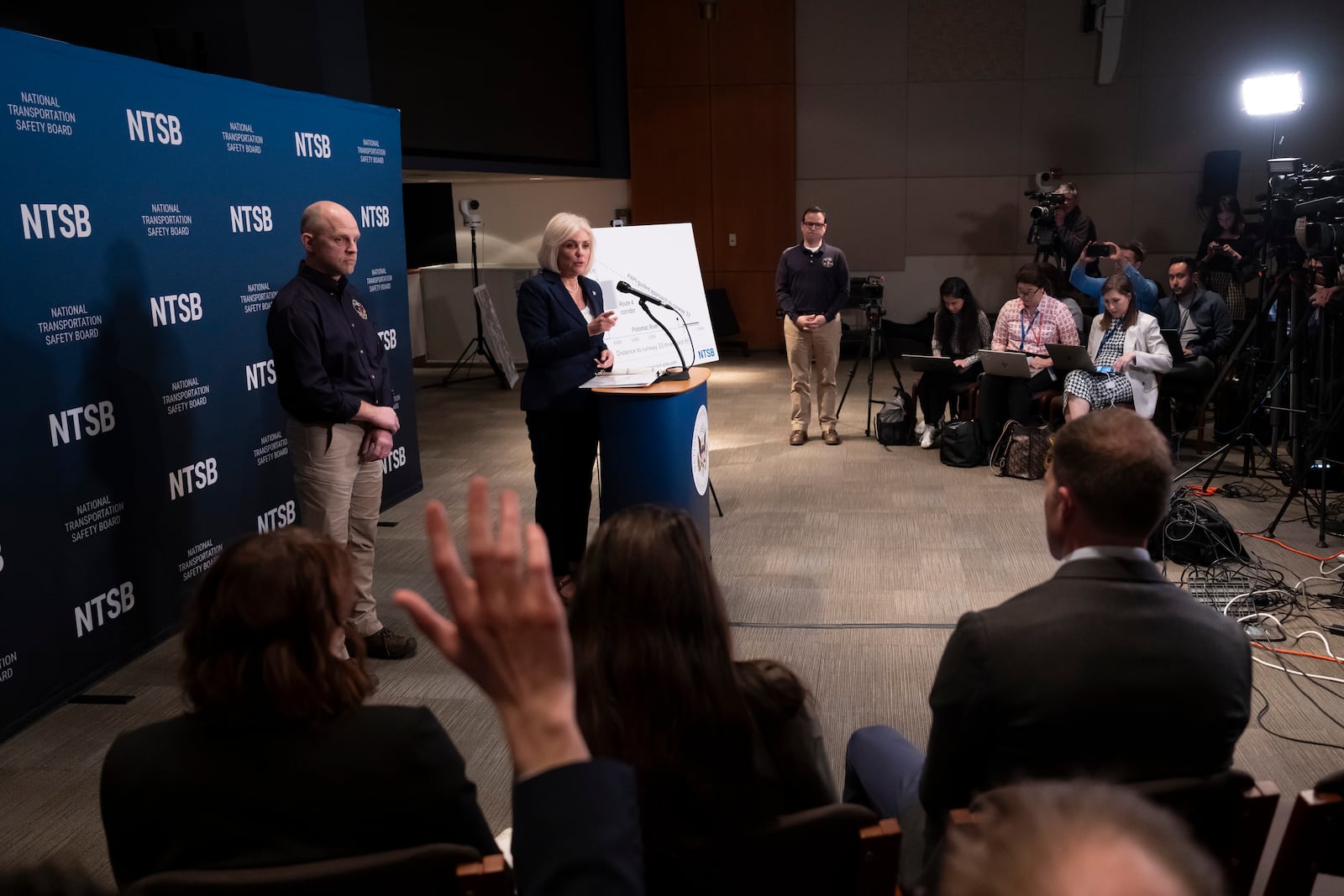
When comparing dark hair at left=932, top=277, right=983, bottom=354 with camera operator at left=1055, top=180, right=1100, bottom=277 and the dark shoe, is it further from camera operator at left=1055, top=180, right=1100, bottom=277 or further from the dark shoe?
the dark shoe

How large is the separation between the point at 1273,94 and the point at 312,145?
655 cm

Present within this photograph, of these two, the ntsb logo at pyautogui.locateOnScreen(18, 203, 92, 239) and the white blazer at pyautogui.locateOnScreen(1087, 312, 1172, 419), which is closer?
the ntsb logo at pyautogui.locateOnScreen(18, 203, 92, 239)

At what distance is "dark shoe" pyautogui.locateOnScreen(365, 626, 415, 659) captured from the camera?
381 centimetres

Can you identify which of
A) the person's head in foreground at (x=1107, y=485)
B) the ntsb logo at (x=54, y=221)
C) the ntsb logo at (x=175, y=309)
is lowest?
the person's head in foreground at (x=1107, y=485)

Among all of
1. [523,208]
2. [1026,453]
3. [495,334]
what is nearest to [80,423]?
[1026,453]

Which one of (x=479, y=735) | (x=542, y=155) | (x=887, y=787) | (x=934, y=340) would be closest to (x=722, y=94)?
(x=542, y=155)

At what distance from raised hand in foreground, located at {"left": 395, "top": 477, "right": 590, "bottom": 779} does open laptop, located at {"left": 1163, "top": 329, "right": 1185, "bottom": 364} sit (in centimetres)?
652

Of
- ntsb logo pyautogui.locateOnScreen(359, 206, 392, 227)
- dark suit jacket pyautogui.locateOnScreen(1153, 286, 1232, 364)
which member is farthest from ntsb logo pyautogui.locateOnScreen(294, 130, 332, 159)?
dark suit jacket pyautogui.locateOnScreen(1153, 286, 1232, 364)

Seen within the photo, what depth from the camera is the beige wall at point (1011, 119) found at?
400 inches

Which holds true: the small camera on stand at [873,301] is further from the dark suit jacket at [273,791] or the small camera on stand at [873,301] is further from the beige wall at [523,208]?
the dark suit jacket at [273,791]

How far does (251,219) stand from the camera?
4.50 m

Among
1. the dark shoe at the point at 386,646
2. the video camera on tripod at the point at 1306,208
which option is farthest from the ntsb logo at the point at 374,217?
the video camera on tripod at the point at 1306,208

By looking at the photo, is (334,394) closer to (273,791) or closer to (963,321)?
(273,791)

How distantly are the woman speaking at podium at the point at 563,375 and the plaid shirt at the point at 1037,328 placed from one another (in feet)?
11.2
